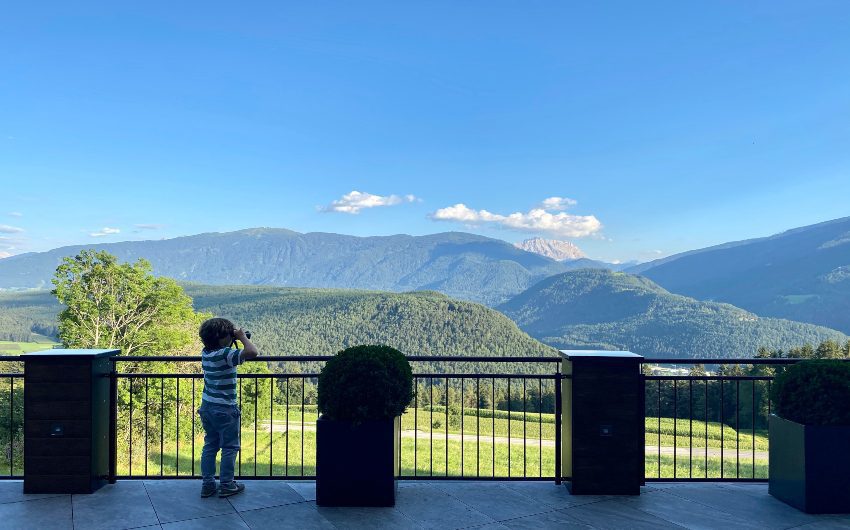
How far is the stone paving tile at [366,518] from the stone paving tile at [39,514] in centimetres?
187

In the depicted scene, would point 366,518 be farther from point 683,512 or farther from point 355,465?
point 683,512

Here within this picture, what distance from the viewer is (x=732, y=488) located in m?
5.47

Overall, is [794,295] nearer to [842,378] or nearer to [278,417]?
[278,417]

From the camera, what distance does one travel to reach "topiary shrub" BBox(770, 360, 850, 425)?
4.69 metres

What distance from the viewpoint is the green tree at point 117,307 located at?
28438 mm

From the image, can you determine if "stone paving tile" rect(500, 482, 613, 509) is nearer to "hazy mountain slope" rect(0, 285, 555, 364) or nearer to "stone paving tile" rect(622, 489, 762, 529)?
"stone paving tile" rect(622, 489, 762, 529)

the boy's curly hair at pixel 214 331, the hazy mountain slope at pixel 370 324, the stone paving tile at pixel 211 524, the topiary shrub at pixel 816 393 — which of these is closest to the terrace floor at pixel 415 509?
the stone paving tile at pixel 211 524

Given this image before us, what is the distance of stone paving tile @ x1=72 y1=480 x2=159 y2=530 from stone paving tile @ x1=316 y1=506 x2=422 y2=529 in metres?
1.28

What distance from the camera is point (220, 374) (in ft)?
15.8

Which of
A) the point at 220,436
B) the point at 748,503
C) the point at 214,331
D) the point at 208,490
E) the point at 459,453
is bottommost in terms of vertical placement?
the point at 459,453

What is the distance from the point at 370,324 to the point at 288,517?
101243 mm

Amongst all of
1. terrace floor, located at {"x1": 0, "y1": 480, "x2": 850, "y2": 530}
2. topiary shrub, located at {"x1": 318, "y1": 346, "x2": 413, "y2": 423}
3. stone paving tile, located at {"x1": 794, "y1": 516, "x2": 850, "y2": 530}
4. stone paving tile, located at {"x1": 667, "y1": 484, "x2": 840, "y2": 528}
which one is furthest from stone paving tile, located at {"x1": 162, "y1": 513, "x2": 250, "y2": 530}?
stone paving tile, located at {"x1": 794, "y1": 516, "x2": 850, "y2": 530}

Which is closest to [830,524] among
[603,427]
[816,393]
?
[816,393]

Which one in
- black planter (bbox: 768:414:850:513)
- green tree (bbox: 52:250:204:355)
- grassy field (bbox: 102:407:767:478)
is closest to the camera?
black planter (bbox: 768:414:850:513)
